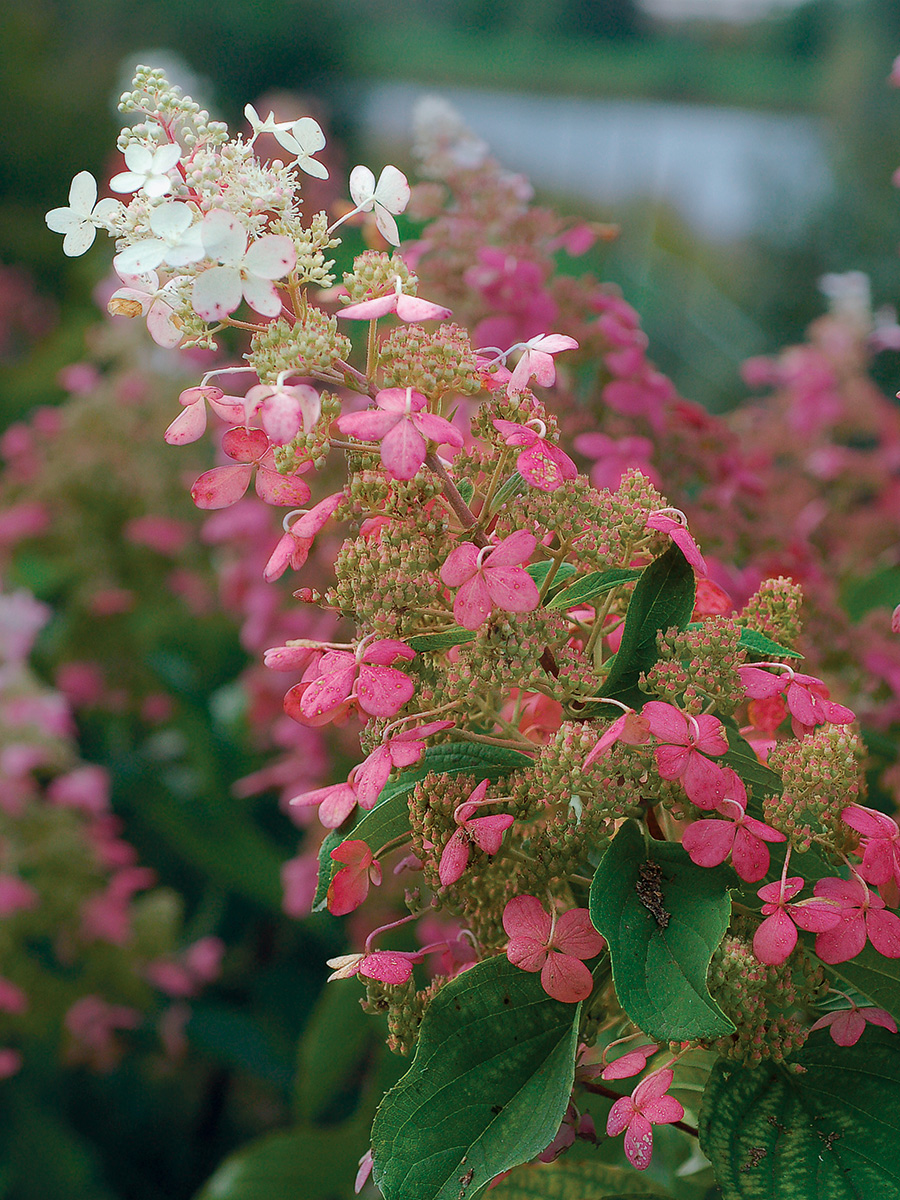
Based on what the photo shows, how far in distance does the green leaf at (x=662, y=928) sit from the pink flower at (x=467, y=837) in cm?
3

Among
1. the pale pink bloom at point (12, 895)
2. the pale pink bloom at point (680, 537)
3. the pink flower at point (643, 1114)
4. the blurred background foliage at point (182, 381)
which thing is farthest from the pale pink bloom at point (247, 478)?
the pale pink bloom at point (12, 895)

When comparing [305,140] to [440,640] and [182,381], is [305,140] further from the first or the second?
[182,381]

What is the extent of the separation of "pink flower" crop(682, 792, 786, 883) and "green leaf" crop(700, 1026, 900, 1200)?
0.07 metres

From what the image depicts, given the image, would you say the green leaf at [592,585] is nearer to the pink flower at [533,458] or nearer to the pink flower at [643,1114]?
the pink flower at [533,458]

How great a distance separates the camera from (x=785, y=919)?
0.29 m

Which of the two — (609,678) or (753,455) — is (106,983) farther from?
(609,678)

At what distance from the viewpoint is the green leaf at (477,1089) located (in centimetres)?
30

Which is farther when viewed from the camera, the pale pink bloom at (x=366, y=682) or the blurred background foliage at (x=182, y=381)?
the blurred background foliage at (x=182, y=381)

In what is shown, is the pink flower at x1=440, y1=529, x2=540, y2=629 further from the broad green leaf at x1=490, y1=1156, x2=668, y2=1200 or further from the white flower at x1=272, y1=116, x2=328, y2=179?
the broad green leaf at x1=490, y1=1156, x2=668, y2=1200

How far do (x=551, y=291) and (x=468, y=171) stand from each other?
115 mm

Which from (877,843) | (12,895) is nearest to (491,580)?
(877,843)

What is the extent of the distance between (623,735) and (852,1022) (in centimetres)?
12

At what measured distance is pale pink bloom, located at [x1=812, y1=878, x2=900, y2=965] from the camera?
0.30 m

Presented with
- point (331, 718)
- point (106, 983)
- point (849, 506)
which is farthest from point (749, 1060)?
point (106, 983)
